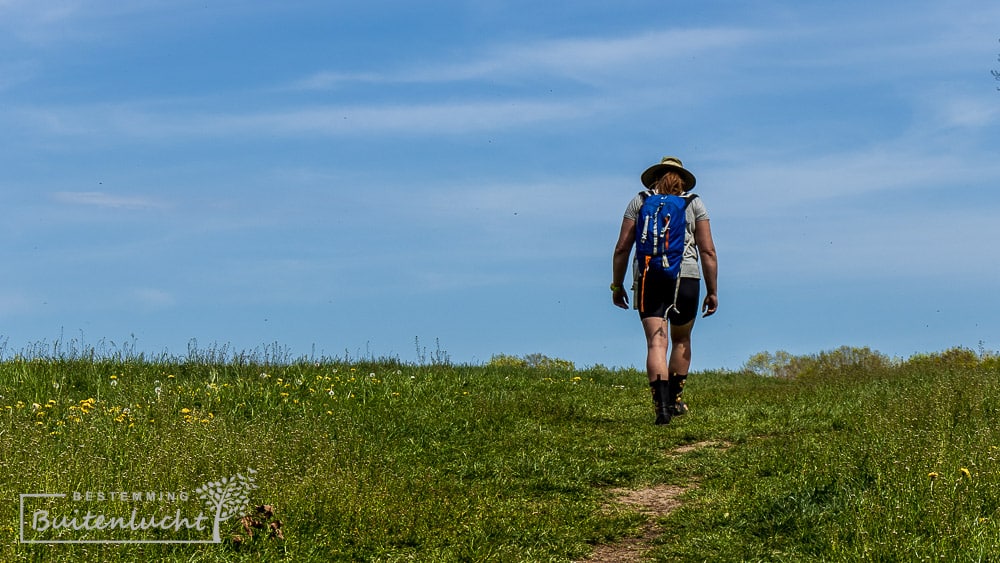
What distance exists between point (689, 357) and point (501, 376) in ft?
13.6

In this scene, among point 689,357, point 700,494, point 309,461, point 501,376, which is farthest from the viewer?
point 501,376

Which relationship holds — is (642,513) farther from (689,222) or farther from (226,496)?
(689,222)

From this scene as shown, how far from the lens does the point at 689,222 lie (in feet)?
39.1

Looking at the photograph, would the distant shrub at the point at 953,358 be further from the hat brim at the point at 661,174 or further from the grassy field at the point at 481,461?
the hat brim at the point at 661,174

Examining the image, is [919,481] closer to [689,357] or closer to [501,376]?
[689,357]

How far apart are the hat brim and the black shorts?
142cm

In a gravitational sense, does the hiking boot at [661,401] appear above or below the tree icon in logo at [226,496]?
above

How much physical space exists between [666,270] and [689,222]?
730mm

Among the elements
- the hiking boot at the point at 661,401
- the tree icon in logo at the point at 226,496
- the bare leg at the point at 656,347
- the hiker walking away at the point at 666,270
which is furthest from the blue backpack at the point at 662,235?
the tree icon in logo at the point at 226,496

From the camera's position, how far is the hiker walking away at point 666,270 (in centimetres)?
1170

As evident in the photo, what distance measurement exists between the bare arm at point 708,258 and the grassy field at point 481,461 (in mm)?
1503

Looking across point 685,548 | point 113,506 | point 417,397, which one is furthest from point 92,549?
point 417,397

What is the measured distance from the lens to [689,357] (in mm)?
12172

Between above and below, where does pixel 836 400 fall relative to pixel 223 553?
above
